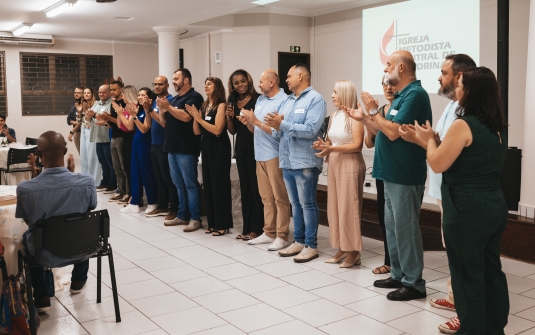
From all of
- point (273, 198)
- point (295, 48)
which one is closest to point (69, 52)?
point (295, 48)

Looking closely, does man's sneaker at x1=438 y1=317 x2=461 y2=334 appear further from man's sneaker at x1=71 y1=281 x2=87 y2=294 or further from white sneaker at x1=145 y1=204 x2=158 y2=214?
white sneaker at x1=145 y1=204 x2=158 y2=214

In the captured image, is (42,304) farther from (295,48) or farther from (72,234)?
(295,48)

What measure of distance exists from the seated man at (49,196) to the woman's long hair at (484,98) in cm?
223

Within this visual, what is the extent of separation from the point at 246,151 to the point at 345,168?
1.28m

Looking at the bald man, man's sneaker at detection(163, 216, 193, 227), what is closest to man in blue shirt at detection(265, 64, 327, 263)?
the bald man

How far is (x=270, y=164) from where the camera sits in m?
4.91

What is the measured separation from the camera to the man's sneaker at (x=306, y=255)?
4.58 meters

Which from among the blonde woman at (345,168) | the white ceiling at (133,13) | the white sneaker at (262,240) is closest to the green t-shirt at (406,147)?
the blonde woman at (345,168)

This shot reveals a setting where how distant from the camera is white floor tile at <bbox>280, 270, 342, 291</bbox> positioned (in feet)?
13.1

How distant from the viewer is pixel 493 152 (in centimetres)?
260

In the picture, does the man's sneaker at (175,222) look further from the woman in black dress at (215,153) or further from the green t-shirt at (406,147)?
the green t-shirt at (406,147)

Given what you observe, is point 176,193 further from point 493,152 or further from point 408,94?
point 493,152

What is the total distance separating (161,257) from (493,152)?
311 centimetres

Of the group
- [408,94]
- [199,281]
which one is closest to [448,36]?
[408,94]
